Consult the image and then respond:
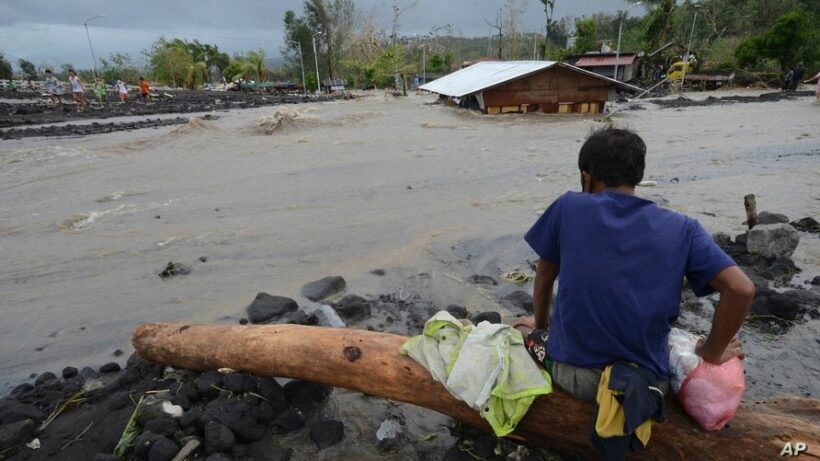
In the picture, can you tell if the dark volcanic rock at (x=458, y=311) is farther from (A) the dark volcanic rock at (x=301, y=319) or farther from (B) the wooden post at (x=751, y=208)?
(B) the wooden post at (x=751, y=208)

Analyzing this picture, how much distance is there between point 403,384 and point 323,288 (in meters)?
2.38

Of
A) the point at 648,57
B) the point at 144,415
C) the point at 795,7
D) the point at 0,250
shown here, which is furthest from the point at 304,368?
the point at 795,7

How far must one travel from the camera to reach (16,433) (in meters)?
2.68

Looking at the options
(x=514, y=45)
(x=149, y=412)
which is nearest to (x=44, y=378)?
(x=149, y=412)

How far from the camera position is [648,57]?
35375 mm

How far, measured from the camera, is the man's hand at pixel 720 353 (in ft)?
6.30

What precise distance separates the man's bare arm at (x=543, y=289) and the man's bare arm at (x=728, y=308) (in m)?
0.69

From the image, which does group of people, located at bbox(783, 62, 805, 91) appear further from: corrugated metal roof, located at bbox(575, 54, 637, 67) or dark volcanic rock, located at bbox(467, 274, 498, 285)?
dark volcanic rock, located at bbox(467, 274, 498, 285)

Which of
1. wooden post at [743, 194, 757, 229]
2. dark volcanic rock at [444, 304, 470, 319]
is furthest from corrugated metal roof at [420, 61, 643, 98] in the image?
dark volcanic rock at [444, 304, 470, 319]

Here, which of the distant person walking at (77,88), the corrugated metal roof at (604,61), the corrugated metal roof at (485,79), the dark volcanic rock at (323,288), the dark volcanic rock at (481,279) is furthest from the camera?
the corrugated metal roof at (604,61)

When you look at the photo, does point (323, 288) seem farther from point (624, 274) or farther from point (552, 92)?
point (552, 92)

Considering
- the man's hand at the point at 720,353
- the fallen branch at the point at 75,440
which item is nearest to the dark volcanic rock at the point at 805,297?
the man's hand at the point at 720,353

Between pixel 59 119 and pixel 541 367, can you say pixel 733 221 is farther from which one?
pixel 59 119

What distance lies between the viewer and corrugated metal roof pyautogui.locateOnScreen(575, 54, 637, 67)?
34156mm
